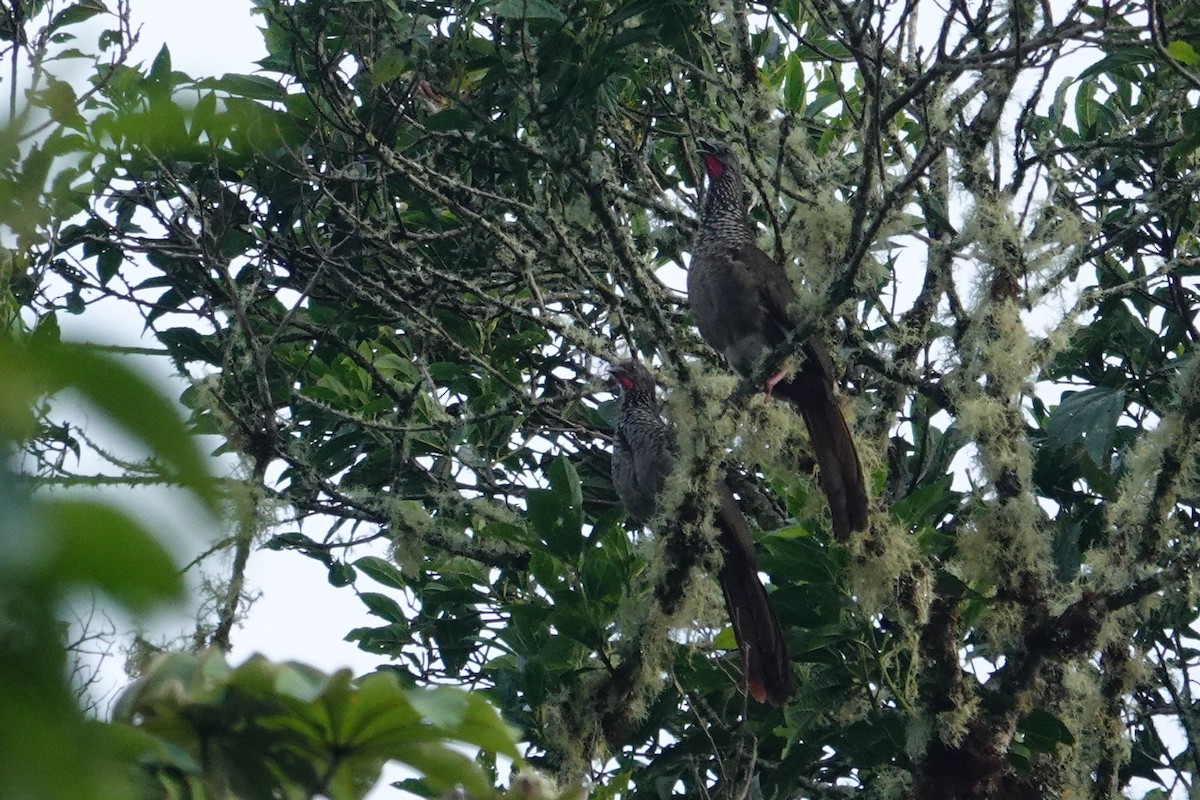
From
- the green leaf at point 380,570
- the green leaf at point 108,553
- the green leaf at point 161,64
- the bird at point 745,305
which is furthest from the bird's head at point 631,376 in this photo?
the green leaf at point 108,553

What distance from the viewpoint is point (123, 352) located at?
527mm

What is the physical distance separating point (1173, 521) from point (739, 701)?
134 cm

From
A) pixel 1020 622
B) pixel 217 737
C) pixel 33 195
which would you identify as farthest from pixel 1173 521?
pixel 33 195

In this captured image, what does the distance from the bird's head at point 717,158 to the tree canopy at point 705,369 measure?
0.16 ft

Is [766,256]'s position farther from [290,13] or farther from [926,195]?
[290,13]

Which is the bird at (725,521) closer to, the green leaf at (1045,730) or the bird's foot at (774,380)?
the bird's foot at (774,380)

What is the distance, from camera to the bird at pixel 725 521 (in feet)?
12.1

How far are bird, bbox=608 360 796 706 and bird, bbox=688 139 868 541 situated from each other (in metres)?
0.32

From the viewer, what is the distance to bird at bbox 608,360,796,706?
3.69 m

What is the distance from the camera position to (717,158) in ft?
14.9

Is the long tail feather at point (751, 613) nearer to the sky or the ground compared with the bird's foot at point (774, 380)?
nearer to the ground

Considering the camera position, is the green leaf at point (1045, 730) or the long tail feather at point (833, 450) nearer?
the green leaf at point (1045, 730)

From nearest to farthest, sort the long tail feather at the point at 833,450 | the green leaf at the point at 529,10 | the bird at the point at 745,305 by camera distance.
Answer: the green leaf at the point at 529,10 → the long tail feather at the point at 833,450 → the bird at the point at 745,305

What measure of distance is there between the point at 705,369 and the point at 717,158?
0.76 meters
